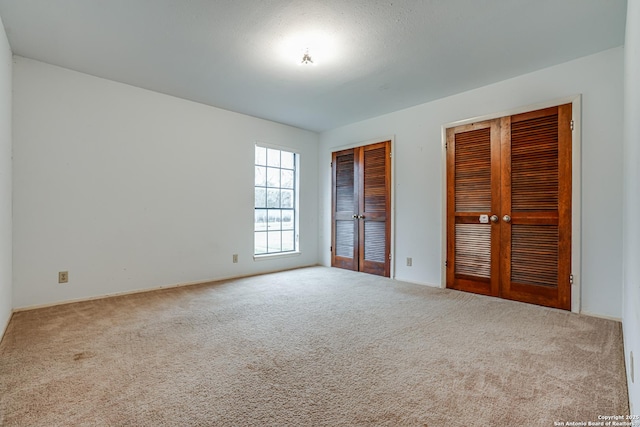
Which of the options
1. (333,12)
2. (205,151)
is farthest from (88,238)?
(333,12)

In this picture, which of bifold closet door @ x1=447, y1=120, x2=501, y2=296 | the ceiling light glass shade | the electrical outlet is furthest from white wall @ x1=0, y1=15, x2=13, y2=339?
bifold closet door @ x1=447, y1=120, x2=501, y2=296

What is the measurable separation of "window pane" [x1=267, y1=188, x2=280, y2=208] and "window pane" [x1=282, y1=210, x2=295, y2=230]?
0.20m

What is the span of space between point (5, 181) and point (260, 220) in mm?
2812

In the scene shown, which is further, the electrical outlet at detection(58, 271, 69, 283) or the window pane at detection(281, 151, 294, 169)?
the window pane at detection(281, 151, 294, 169)

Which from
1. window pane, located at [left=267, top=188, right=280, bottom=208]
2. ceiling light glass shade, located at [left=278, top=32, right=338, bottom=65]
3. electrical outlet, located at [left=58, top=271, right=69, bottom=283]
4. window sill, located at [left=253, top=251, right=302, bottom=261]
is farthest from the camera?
window pane, located at [left=267, top=188, right=280, bottom=208]

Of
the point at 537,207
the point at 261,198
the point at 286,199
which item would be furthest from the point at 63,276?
the point at 537,207

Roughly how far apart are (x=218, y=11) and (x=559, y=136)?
3.24 metres

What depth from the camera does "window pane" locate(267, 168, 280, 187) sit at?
4855 mm

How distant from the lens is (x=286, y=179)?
16.8 ft

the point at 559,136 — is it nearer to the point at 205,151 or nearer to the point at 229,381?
the point at 229,381

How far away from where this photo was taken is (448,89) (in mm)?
3525

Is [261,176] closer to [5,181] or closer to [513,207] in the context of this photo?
[5,181]

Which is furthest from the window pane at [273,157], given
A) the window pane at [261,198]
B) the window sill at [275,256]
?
the window sill at [275,256]

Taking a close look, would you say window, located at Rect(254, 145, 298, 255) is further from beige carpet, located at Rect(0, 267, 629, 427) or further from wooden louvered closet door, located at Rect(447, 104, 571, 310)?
wooden louvered closet door, located at Rect(447, 104, 571, 310)
